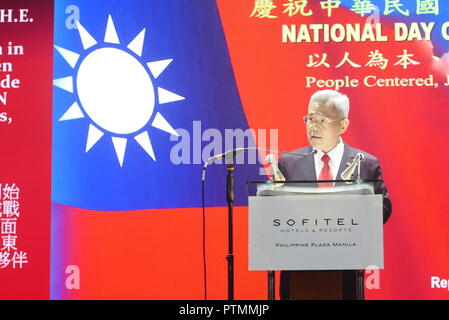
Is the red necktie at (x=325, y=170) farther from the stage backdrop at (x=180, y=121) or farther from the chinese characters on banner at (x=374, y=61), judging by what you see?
the chinese characters on banner at (x=374, y=61)

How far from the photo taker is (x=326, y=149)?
13.9 feet

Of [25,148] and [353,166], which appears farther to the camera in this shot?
[25,148]

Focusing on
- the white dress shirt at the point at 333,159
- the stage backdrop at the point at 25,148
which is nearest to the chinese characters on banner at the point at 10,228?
the stage backdrop at the point at 25,148

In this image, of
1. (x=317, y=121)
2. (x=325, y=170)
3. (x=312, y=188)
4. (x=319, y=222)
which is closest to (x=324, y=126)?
(x=317, y=121)

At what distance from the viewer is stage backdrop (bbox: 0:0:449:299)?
13.8 feet

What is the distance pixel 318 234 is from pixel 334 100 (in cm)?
139

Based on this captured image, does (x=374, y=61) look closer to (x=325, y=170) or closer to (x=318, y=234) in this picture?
(x=325, y=170)

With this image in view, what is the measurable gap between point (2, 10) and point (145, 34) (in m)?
0.96

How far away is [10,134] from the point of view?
14.3 ft

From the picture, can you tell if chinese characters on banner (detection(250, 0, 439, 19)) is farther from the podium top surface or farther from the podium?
the podium

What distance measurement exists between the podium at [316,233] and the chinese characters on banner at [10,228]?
1890 millimetres

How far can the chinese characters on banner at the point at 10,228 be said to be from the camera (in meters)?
4.30
